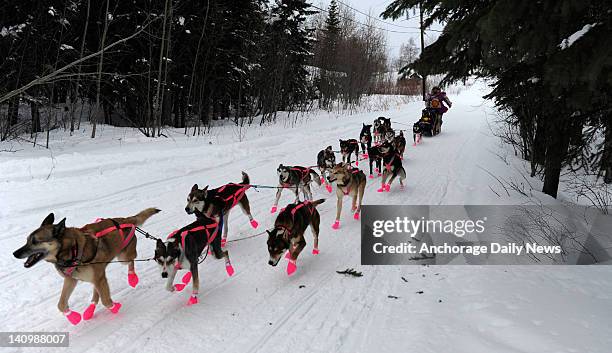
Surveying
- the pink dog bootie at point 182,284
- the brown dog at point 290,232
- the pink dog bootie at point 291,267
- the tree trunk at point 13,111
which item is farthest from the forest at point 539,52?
the tree trunk at point 13,111

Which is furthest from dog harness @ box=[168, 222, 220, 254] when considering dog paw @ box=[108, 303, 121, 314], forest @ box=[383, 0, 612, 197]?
forest @ box=[383, 0, 612, 197]

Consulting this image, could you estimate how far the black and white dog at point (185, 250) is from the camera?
3.97 meters

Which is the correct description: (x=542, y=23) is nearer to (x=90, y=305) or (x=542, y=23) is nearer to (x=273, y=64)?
(x=90, y=305)

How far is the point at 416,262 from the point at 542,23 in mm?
3404

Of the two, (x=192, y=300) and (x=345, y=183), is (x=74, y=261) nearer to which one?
(x=192, y=300)

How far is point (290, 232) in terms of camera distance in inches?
192

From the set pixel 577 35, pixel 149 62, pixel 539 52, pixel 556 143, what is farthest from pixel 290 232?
pixel 149 62

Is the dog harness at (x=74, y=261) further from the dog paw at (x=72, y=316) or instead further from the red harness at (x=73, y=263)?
the dog paw at (x=72, y=316)

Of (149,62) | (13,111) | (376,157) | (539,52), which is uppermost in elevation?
(149,62)

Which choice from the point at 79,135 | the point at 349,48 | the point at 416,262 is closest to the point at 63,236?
the point at 416,262

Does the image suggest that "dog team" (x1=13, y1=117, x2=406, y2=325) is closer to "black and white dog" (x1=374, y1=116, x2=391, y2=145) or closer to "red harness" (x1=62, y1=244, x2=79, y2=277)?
"red harness" (x1=62, y1=244, x2=79, y2=277)

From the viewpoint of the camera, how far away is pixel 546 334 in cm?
332

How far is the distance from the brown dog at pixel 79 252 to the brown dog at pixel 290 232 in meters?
1.72

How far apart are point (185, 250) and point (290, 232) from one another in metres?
1.37
